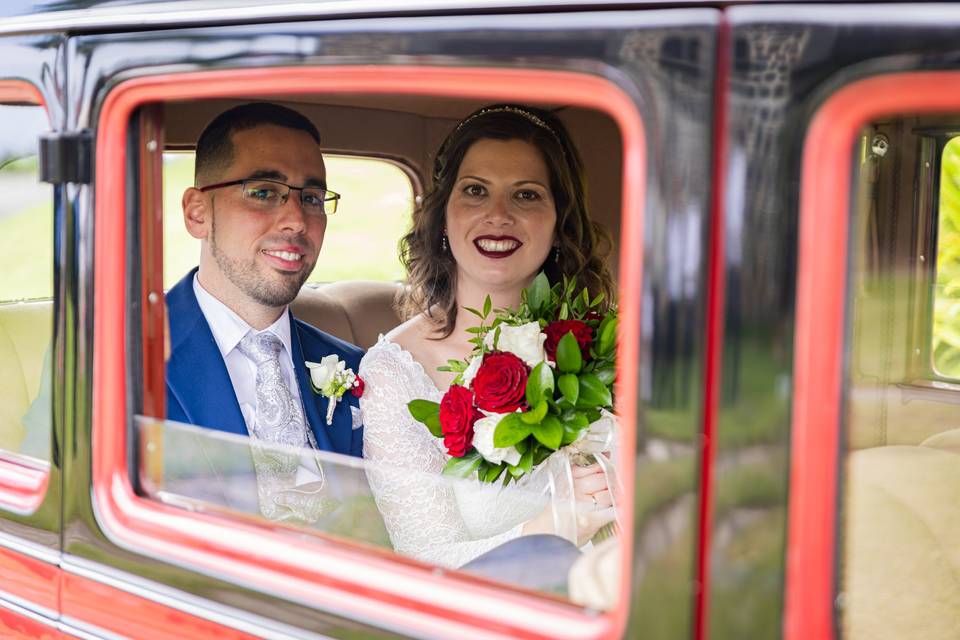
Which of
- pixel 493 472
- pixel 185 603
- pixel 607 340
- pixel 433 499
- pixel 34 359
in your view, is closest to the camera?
pixel 185 603

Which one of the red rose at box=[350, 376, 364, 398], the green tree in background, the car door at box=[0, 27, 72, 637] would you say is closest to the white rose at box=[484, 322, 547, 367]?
the red rose at box=[350, 376, 364, 398]

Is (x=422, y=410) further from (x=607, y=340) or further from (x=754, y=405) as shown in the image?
(x=754, y=405)

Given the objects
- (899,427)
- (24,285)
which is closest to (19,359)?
(24,285)

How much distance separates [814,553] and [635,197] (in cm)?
43

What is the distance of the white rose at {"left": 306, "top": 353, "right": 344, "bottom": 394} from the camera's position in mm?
2557

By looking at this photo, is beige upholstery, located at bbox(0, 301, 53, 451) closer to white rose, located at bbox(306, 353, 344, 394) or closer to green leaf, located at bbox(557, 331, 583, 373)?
white rose, located at bbox(306, 353, 344, 394)

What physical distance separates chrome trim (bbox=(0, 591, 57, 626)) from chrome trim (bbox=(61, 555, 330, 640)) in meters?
0.10

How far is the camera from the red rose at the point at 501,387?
6.75 feet

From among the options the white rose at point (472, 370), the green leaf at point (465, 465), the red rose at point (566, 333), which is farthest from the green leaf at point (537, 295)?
the green leaf at point (465, 465)

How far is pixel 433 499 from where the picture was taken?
1854mm

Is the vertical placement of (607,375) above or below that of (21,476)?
above

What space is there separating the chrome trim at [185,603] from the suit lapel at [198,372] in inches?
15.0

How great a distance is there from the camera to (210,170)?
2514mm

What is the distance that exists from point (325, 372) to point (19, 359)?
29.1 inches
